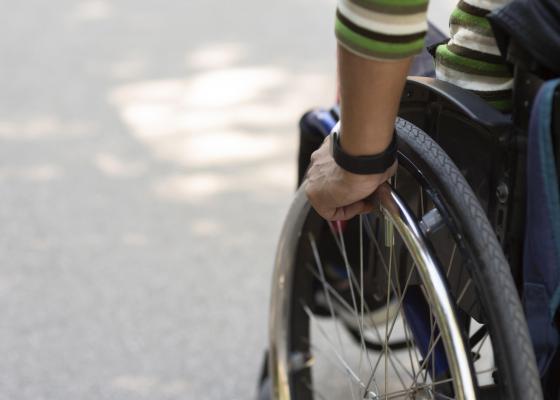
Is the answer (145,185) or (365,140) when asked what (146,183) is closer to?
(145,185)

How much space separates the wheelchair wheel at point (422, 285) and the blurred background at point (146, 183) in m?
0.42

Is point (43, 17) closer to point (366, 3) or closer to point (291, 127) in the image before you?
point (291, 127)

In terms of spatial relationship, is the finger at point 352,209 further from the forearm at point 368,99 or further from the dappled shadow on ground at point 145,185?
the dappled shadow on ground at point 145,185

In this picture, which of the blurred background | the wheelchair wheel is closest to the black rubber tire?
the wheelchair wheel

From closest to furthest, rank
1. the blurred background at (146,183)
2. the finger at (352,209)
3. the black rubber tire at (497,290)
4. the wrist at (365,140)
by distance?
the black rubber tire at (497,290) → the wrist at (365,140) → the finger at (352,209) → the blurred background at (146,183)

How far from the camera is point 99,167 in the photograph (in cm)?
321

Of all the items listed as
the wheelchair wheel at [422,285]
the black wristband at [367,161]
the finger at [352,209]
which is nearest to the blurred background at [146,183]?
the wheelchair wheel at [422,285]

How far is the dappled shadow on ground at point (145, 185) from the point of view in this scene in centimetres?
239

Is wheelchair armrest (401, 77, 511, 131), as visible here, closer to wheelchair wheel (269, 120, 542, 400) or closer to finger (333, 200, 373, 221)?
wheelchair wheel (269, 120, 542, 400)

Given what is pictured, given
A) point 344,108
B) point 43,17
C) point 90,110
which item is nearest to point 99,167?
point 90,110

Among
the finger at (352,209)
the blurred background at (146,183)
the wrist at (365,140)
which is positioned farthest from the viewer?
the blurred background at (146,183)

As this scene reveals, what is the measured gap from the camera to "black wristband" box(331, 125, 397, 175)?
4.24 feet

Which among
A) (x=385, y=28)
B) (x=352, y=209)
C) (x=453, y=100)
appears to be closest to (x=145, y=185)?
(x=352, y=209)

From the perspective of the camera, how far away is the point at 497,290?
1.18 meters
